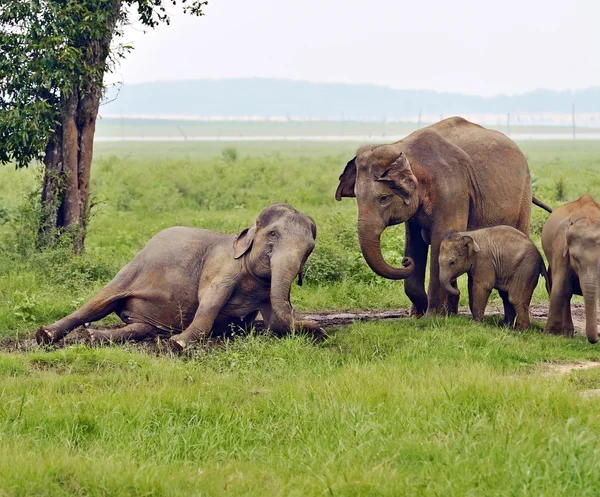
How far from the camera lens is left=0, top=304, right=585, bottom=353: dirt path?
33.6 ft

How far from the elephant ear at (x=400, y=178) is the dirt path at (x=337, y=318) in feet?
5.22

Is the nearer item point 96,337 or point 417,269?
point 96,337

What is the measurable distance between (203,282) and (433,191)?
2.62 metres

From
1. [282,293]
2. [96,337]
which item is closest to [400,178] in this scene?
[282,293]

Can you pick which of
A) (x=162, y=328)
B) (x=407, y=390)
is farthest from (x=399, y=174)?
(x=407, y=390)

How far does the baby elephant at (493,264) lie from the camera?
10711 millimetres

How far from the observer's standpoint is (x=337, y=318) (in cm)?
1213

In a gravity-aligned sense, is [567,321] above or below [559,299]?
below

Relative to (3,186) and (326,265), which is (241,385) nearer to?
(326,265)

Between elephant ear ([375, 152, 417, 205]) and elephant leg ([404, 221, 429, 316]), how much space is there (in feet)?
3.48

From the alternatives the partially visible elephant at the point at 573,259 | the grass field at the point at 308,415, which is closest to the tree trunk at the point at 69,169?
the grass field at the point at 308,415

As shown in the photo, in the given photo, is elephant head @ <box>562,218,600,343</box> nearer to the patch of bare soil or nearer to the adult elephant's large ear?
the patch of bare soil

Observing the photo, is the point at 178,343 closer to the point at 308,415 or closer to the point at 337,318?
the point at 308,415

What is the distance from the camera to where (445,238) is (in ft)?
35.3
